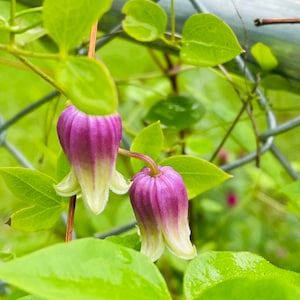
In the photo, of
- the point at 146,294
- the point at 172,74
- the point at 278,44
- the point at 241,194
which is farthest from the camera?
the point at 241,194

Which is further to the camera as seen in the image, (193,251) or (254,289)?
(193,251)

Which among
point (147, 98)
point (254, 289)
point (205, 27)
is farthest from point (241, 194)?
point (254, 289)

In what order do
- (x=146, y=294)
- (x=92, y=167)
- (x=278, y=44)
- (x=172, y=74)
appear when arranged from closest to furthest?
(x=146, y=294), (x=92, y=167), (x=278, y=44), (x=172, y=74)

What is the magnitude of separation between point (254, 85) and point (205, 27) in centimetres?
18

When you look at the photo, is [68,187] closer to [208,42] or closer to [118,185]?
[118,185]

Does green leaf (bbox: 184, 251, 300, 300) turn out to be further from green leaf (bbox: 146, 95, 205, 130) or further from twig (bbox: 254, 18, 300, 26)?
green leaf (bbox: 146, 95, 205, 130)

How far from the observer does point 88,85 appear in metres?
0.40

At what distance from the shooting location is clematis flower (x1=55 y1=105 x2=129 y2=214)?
0.51 meters

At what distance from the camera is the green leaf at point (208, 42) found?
0.60 m

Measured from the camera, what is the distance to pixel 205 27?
2.05ft

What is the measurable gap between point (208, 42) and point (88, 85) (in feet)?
0.82

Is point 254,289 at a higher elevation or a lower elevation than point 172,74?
higher

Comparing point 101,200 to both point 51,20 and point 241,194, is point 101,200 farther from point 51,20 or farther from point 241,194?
point 241,194

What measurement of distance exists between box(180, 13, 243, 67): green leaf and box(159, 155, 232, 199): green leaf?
0.09 metres
